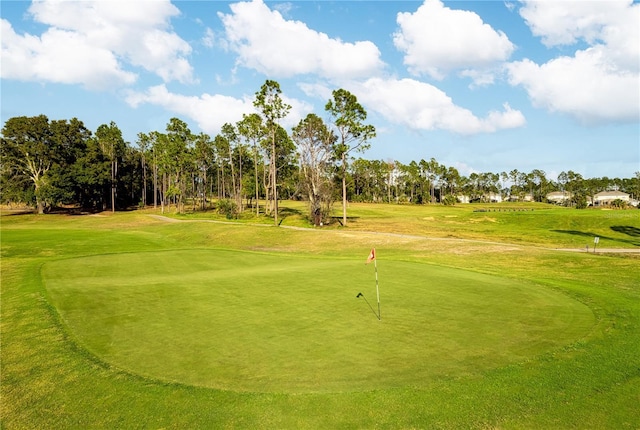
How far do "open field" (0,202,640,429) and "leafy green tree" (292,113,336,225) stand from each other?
3438cm

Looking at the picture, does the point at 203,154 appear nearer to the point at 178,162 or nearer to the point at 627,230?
the point at 178,162

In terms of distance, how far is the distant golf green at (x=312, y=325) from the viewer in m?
7.12

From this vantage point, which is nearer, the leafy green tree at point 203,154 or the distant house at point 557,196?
the leafy green tree at point 203,154

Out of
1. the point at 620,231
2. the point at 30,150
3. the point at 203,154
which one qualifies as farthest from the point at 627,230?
the point at 30,150

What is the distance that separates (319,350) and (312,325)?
1628 mm

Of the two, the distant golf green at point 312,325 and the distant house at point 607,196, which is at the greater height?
the distant house at point 607,196

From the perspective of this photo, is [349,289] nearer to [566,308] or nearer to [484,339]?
[484,339]

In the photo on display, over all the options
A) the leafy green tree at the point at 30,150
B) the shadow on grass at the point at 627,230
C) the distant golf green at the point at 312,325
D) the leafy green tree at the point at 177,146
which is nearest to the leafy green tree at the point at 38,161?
the leafy green tree at the point at 30,150

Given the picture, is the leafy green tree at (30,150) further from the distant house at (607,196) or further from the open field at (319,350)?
the distant house at (607,196)

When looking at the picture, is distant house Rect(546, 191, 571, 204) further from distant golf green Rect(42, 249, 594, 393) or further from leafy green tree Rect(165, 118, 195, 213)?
distant golf green Rect(42, 249, 594, 393)

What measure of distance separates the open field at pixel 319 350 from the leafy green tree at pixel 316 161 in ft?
113

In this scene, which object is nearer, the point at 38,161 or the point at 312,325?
the point at 312,325

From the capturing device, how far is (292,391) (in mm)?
6344

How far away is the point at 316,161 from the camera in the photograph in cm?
5191
